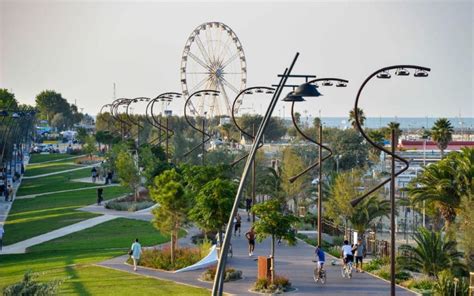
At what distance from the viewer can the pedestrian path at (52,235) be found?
110 feet

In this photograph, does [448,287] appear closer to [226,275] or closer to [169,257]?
[226,275]

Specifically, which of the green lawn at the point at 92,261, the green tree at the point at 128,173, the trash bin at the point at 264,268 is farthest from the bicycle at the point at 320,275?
the green tree at the point at 128,173

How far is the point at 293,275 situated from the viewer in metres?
26.1

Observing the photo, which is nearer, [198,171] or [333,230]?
[198,171]

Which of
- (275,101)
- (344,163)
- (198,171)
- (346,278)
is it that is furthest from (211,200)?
(344,163)

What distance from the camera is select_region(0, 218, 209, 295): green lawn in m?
23.4

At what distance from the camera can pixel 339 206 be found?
132ft

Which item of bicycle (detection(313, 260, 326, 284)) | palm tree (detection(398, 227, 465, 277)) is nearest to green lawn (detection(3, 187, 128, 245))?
bicycle (detection(313, 260, 326, 284))

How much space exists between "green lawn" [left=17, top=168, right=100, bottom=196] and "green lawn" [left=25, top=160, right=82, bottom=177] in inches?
194

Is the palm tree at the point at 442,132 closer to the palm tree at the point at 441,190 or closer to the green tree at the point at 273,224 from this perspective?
the palm tree at the point at 441,190

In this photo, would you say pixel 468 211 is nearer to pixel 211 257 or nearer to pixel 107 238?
pixel 211 257

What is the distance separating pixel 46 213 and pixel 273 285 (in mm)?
24980

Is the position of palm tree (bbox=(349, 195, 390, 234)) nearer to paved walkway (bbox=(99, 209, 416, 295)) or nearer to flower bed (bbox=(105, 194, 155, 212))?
paved walkway (bbox=(99, 209, 416, 295))

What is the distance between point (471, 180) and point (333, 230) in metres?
12.8
